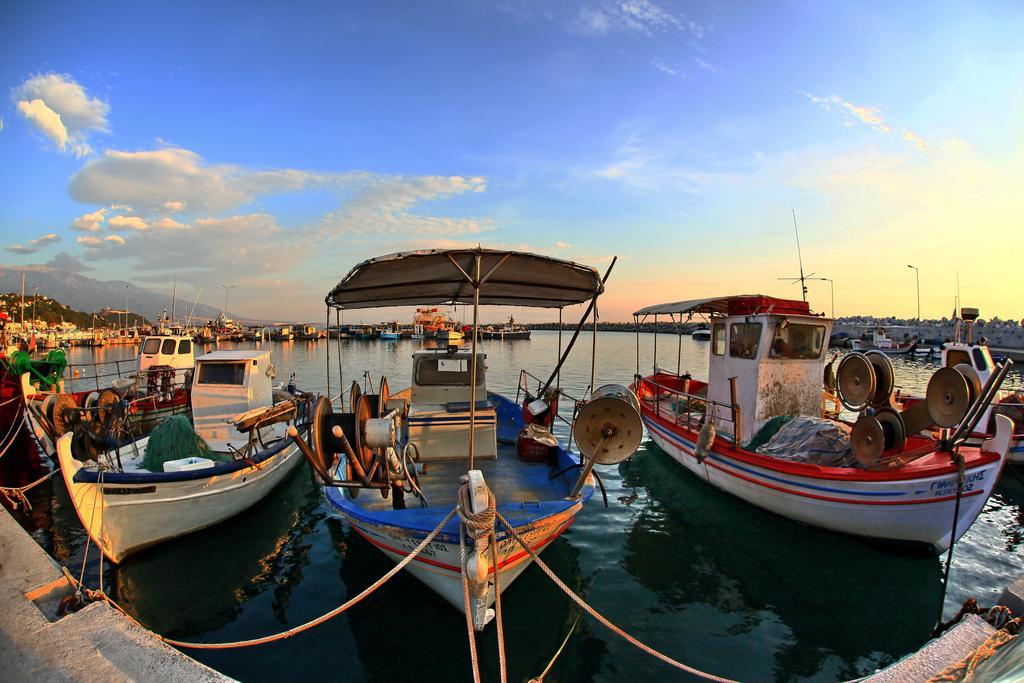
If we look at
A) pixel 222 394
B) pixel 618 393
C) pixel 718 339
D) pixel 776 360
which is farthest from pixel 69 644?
pixel 718 339

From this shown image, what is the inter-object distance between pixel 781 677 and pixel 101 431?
11863 millimetres

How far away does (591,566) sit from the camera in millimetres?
7996

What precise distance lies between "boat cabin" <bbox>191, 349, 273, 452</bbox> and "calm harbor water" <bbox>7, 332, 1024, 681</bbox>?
7.66 feet

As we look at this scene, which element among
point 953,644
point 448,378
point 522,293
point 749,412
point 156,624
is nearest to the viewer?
point 953,644

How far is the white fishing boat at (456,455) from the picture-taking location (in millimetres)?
5434

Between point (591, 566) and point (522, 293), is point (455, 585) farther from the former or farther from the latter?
point (522, 293)

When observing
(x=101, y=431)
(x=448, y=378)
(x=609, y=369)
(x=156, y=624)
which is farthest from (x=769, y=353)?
(x=609, y=369)

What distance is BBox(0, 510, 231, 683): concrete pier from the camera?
3.63 m

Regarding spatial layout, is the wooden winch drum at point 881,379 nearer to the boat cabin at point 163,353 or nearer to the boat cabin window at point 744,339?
the boat cabin window at point 744,339

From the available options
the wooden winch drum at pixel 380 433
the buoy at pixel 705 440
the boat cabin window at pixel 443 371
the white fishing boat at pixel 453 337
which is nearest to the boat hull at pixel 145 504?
the boat cabin window at pixel 443 371

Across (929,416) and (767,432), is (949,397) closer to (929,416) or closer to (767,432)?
(929,416)

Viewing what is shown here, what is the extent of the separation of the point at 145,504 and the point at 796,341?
1365 cm

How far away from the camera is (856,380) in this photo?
396 inches

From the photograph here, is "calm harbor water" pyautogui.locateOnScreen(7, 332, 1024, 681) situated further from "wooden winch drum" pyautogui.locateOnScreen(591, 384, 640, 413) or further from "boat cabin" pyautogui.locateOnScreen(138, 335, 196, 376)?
"boat cabin" pyautogui.locateOnScreen(138, 335, 196, 376)
